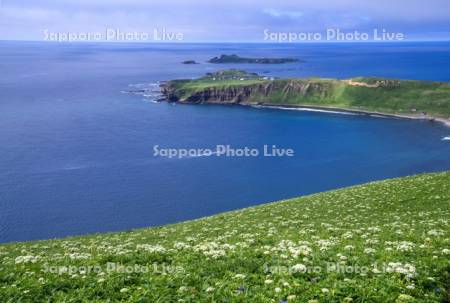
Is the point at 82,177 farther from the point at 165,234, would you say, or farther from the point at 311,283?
the point at 311,283

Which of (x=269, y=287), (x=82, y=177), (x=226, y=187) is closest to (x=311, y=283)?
(x=269, y=287)

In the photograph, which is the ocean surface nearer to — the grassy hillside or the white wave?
the white wave

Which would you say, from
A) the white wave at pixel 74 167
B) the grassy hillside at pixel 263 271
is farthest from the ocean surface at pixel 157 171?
the grassy hillside at pixel 263 271

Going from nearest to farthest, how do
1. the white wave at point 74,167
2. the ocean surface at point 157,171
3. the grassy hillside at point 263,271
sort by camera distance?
1. the grassy hillside at point 263,271
2. the ocean surface at point 157,171
3. the white wave at point 74,167

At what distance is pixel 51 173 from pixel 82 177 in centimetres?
1117

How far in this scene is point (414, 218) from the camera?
25.9 m

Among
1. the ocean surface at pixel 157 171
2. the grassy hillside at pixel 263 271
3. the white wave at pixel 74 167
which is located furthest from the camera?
the white wave at pixel 74 167

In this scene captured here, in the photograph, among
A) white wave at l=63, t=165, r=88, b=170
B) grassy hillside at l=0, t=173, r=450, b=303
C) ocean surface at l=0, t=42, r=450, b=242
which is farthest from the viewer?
white wave at l=63, t=165, r=88, b=170

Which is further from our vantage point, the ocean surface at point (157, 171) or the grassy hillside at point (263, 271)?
the ocean surface at point (157, 171)

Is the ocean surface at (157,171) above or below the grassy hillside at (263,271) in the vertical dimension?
below

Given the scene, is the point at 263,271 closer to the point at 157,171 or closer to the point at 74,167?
the point at 157,171

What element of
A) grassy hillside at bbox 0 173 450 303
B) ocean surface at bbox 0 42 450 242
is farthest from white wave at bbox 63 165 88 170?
grassy hillside at bbox 0 173 450 303

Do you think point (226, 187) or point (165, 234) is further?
point (226, 187)

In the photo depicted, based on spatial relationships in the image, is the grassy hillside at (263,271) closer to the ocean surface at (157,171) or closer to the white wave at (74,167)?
the ocean surface at (157,171)
